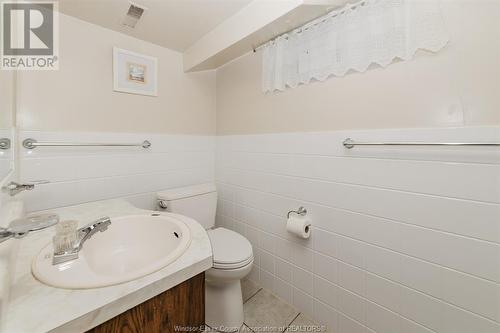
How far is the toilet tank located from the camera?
1.60 metres

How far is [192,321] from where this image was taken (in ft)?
2.48

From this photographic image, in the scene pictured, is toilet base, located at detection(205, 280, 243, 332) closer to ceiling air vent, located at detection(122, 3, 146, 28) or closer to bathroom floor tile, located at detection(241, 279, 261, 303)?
bathroom floor tile, located at detection(241, 279, 261, 303)

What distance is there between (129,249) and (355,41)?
1.56 meters

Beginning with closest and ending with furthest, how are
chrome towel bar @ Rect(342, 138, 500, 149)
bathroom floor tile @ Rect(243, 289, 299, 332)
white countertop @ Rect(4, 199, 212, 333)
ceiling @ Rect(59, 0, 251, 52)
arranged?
white countertop @ Rect(4, 199, 212, 333)
chrome towel bar @ Rect(342, 138, 500, 149)
ceiling @ Rect(59, 0, 251, 52)
bathroom floor tile @ Rect(243, 289, 299, 332)

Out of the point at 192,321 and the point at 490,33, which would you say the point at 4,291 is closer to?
the point at 192,321

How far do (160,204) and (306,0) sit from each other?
5.05 feet

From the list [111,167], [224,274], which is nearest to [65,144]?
[111,167]

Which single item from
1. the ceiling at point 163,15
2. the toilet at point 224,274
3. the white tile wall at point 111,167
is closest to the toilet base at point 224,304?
the toilet at point 224,274

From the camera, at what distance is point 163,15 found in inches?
54.3

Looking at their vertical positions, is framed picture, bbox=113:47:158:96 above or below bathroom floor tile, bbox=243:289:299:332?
above

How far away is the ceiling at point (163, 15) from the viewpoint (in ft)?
4.15

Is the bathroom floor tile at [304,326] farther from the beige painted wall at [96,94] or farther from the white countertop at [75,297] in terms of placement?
the beige painted wall at [96,94]

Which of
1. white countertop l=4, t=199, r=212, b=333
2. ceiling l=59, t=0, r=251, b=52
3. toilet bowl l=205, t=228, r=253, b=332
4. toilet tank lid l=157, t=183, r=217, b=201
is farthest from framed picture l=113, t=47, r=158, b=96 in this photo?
toilet bowl l=205, t=228, r=253, b=332

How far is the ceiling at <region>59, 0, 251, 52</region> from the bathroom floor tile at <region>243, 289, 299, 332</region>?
1.95m
